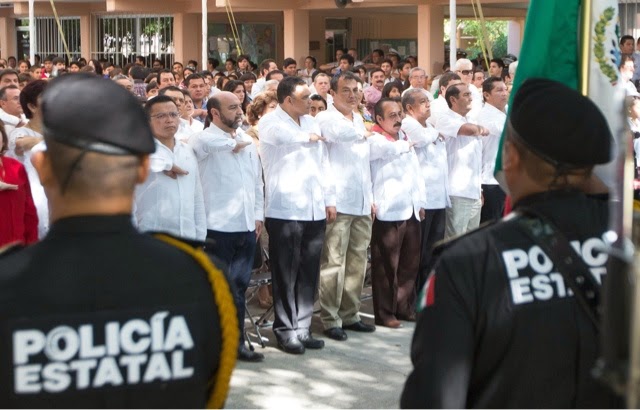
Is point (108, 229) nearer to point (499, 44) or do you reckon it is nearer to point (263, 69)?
point (263, 69)

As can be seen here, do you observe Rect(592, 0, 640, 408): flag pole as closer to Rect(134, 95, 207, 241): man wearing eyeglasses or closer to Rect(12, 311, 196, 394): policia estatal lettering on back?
Rect(12, 311, 196, 394): policia estatal lettering on back

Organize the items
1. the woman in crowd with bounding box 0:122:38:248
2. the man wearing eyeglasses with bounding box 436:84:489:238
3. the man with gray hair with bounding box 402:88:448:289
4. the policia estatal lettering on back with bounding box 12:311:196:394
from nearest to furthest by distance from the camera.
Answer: the policia estatal lettering on back with bounding box 12:311:196:394 → the woman in crowd with bounding box 0:122:38:248 → the man with gray hair with bounding box 402:88:448:289 → the man wearing eyeglasses with bounding box 436:84:489:238

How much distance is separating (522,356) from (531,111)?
61 cm

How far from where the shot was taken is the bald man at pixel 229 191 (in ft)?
25.6

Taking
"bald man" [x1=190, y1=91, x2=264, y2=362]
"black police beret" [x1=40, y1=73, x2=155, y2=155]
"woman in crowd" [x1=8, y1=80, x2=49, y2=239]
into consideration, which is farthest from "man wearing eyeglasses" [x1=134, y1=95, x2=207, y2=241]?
"black police beret" [x1=40, y1=73, x2=155, y2=155]

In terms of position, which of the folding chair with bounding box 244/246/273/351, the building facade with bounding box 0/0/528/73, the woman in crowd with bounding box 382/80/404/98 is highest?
the building facade with bounding box 0/0/528/73

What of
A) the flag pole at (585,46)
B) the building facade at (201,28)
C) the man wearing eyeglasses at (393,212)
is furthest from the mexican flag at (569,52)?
the building facade at (201,28)

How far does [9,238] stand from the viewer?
22.1ft

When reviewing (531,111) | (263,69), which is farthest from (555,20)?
(263,69)

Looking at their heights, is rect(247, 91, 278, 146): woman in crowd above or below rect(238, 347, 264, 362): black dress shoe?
above

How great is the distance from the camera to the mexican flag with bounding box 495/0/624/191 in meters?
4.01

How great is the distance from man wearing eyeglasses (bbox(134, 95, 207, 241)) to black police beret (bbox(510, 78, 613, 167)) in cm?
433

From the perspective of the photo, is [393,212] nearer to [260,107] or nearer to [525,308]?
[260,107]

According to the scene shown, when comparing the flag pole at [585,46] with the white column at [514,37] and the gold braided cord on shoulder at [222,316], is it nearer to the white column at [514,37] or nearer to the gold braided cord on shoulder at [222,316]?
the gold braided cord on shoulder at [222,316]
